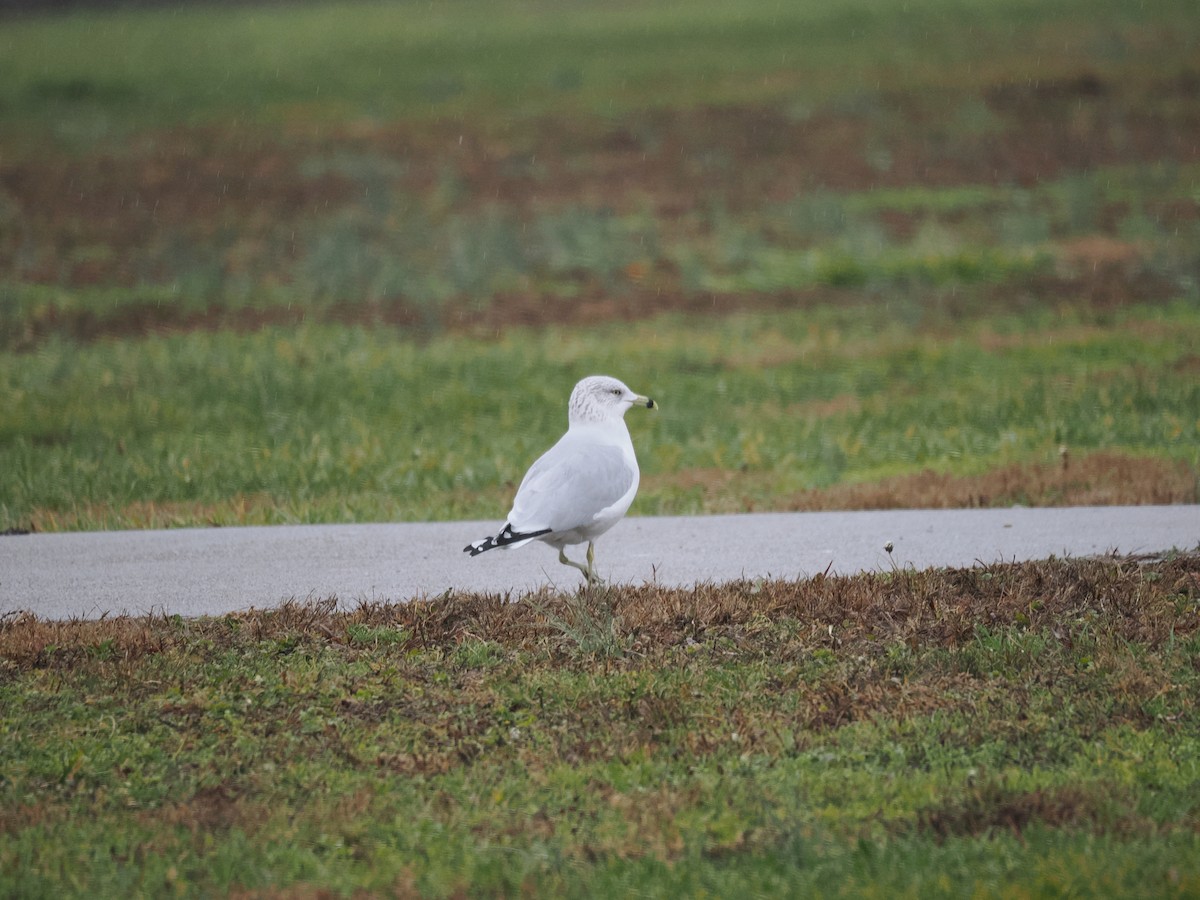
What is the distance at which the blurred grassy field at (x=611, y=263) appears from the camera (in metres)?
13.2

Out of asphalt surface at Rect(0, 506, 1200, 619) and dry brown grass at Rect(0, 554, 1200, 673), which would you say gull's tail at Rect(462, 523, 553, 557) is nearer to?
dry brown grass at Rect(0, 554, 1200, 673)

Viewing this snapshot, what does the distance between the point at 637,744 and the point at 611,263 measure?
19.8 metres

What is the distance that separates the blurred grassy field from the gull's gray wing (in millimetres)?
3523

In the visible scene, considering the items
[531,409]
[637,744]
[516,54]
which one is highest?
[516,54]

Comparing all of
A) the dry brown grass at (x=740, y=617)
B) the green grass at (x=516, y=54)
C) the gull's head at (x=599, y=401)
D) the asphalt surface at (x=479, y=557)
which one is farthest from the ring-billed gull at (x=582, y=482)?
the green grass at (x=516, y=54)

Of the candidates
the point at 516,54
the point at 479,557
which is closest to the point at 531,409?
the point at 479,557

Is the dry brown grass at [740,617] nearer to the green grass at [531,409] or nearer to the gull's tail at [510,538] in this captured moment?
the gull's tail at [510,538]

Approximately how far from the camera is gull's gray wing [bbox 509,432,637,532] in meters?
7.46

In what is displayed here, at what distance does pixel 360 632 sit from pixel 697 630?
60.6 inches

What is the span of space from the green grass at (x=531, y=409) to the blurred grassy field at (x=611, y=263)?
0.07 metres

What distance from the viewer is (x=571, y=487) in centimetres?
757

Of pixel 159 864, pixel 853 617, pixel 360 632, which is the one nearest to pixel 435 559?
pixel 360 632

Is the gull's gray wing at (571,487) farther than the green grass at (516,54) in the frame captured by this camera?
No

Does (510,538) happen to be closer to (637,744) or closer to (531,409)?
(637,744)
